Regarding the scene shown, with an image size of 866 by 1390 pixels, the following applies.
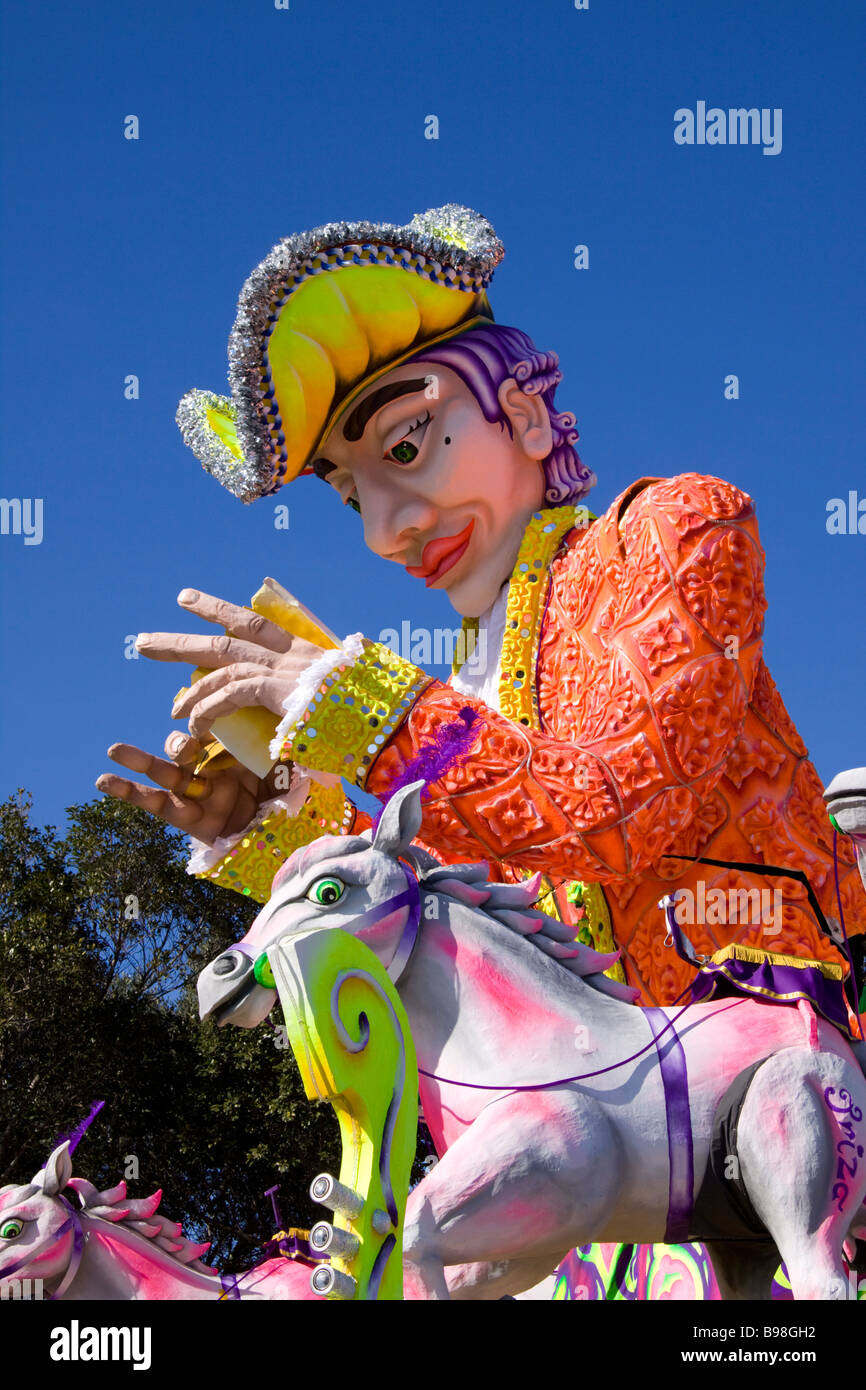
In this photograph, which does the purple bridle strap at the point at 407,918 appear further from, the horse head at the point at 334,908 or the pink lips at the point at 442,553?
the pink lips at the point at 442,553

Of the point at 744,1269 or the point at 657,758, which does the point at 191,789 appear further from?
the point at 744,1269

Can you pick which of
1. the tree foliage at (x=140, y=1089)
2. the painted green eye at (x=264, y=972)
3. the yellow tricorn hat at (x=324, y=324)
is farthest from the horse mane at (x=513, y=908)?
the tree foliage at (x=140, y=1089)

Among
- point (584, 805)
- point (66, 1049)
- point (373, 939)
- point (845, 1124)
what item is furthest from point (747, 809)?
point (66, 1049)

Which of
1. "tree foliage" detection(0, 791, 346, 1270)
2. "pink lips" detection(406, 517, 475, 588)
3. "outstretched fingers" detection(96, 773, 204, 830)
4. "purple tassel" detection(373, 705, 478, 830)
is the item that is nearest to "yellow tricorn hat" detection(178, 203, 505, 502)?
"pink lips" detection(406, 517, 475, 588)

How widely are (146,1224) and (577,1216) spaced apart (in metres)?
1.91

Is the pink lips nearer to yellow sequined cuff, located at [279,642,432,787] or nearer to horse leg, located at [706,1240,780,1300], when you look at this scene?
yellow sequined cuff, located at [279,642,432,787]

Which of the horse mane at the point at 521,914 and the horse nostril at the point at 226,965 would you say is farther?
the horse mane at the point at 521,914

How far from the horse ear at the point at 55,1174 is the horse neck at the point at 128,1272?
123mm

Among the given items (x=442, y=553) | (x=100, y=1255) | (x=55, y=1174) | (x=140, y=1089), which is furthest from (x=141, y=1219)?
(x=140, y=1089)

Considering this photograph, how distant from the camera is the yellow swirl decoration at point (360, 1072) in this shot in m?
2.86

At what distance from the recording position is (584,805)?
4152 millimetres

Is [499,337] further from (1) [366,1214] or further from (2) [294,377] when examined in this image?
(1) [366,1214]

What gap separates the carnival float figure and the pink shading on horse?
3.26 ft
